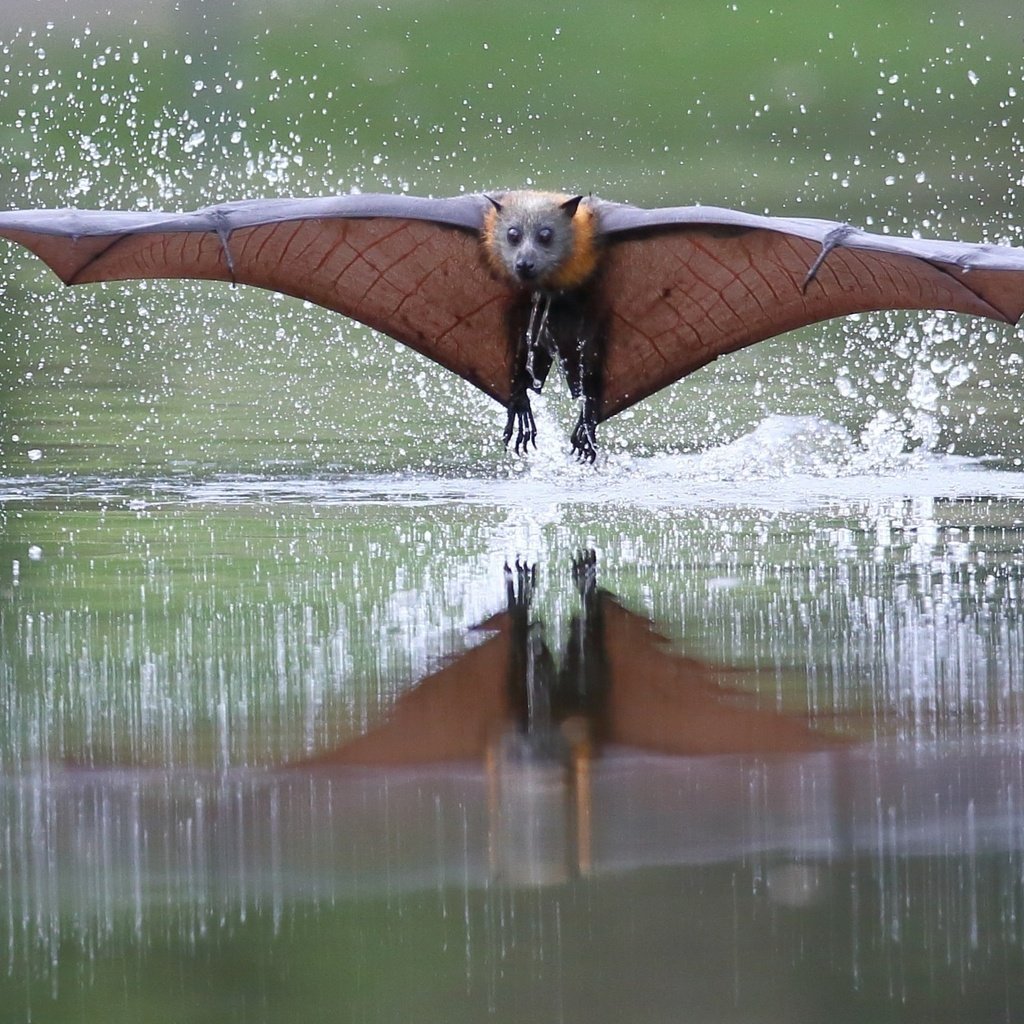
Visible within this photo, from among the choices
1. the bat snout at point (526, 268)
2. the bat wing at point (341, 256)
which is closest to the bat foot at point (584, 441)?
the bat wing at point (341, 256)

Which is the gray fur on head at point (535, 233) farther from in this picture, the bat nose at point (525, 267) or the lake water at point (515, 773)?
the lake water at point (515, 773)

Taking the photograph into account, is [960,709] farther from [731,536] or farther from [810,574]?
[731,536]

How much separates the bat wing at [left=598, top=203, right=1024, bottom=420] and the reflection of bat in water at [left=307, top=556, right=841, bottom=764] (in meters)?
2.34

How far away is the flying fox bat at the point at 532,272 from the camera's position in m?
7.66

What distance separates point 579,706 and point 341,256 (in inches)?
157

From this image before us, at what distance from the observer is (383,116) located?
27.9m

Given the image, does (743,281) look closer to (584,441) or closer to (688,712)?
(584,441)

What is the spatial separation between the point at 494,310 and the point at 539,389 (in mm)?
395

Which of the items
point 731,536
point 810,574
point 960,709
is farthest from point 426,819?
point 731,536

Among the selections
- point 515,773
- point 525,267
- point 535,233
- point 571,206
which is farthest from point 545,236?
point 515,773

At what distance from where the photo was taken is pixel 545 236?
313 inches

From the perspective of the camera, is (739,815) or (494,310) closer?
(739,815)

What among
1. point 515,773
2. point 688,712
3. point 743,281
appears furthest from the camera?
point 743,281

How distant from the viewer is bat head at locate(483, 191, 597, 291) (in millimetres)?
7953
